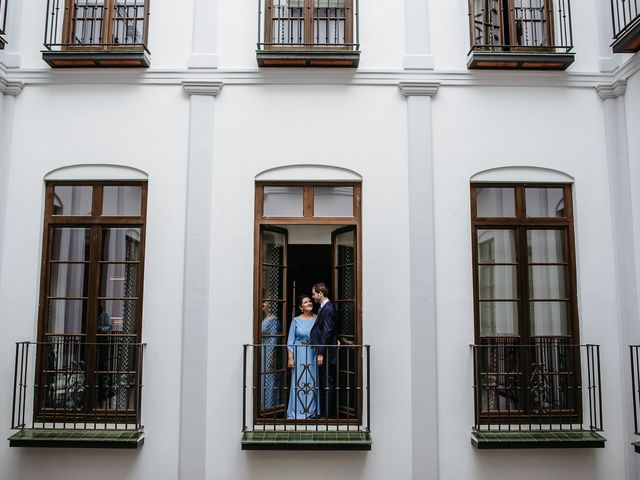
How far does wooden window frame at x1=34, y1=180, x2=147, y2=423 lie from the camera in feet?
21.0

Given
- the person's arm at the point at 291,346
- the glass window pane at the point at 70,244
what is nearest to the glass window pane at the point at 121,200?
the glass window pane at the point at 70,244

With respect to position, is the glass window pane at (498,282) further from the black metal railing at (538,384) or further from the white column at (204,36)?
the white column at (204,36)

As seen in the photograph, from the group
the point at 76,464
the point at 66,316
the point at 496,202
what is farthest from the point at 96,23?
the point at 496,202

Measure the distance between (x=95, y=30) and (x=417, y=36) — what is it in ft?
12.3

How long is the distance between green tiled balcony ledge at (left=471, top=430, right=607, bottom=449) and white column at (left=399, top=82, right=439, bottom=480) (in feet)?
1.68

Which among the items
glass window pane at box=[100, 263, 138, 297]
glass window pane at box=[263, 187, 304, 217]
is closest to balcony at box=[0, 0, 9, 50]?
glass window pane at box=[100, 263, 138, 297]

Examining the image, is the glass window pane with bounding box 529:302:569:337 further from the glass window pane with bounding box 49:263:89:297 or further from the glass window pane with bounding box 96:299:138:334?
the glass window pane with bounding box 49:263:89:297

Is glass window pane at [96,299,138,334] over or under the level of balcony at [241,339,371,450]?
over

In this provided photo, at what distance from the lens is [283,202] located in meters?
6.71

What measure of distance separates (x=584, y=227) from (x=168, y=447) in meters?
5.16

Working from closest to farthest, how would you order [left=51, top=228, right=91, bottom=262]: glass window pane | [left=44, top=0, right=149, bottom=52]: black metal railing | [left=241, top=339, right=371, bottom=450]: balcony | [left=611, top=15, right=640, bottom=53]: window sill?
[left=611, top=15, right=640, bottom=53]: window sill, [left=241, top=339, right=371, bottom=450]: balcony, [left=51, top=228, right=91, bottom=262]: glass window pane, [left=44, top=0, right=149, bottom=52]: black metal railing

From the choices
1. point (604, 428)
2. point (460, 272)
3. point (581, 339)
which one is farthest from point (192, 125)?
point (604, 428)

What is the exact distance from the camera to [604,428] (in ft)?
20.8

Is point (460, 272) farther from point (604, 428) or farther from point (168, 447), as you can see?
point (168, 447)
